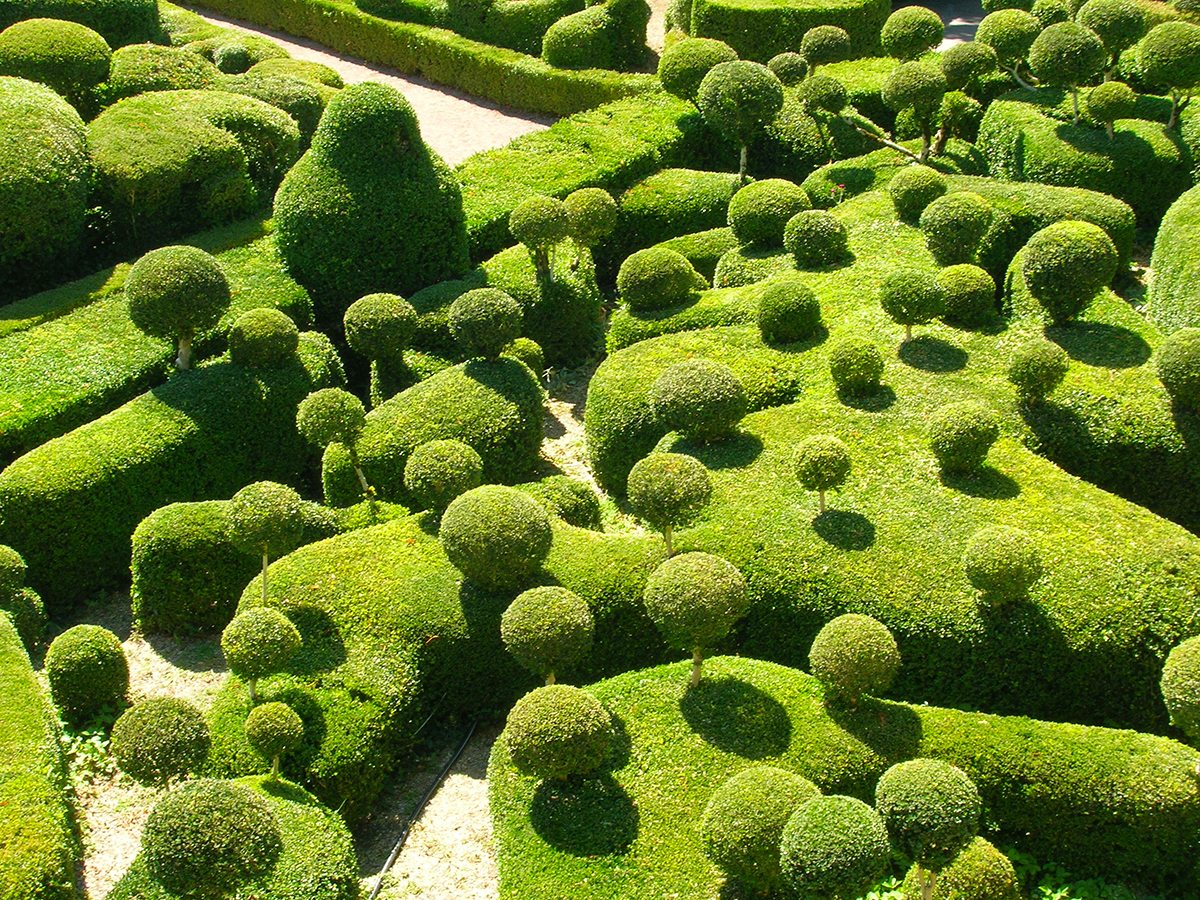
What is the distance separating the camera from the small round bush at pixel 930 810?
11289 millimetres

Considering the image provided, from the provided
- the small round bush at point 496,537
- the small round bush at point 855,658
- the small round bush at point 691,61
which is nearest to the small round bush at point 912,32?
the small round bush at point 691,61

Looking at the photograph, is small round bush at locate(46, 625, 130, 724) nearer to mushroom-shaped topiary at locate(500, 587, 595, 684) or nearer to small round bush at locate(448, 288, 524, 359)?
mushroom-shaped topiary at locate(500, 587, 595, 684)

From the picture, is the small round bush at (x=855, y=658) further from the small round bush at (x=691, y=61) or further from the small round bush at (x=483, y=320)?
the small round bush at (x=691, y=61)

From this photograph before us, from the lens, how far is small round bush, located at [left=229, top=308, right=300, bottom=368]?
19.9 metres

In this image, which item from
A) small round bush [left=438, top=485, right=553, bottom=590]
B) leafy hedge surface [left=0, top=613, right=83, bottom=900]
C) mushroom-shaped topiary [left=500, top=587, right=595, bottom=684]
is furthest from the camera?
small round bush [left=438, top=485, right=553, bottom=590]

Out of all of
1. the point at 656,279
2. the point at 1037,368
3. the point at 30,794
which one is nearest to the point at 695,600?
the point at 1037,368

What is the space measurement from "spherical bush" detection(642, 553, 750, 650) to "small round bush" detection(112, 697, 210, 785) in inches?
227

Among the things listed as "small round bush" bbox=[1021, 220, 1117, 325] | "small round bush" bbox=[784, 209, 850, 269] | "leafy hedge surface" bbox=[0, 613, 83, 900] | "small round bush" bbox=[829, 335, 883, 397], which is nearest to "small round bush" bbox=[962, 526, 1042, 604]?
"small round bush" bbox=[829, 335, 883, 397]

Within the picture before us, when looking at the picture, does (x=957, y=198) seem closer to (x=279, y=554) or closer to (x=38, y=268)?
(x=279, y=554)

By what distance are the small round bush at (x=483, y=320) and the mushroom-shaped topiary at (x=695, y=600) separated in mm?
7018

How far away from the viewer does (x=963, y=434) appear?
16.0 m

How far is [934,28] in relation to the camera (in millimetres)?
26641

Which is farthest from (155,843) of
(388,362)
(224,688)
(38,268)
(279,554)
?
(38,268)

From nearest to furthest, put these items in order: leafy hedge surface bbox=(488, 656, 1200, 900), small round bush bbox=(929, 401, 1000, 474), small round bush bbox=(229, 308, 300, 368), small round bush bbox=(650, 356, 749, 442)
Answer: leafy hedge surface bbox=(488, 656, 1200, 900) → small round bush bbox=(929, 401, 1000, 474) → small round bush bbox=(650, 356, 749, 442) → small round bush bbox=(229, 308, 300, 368)
